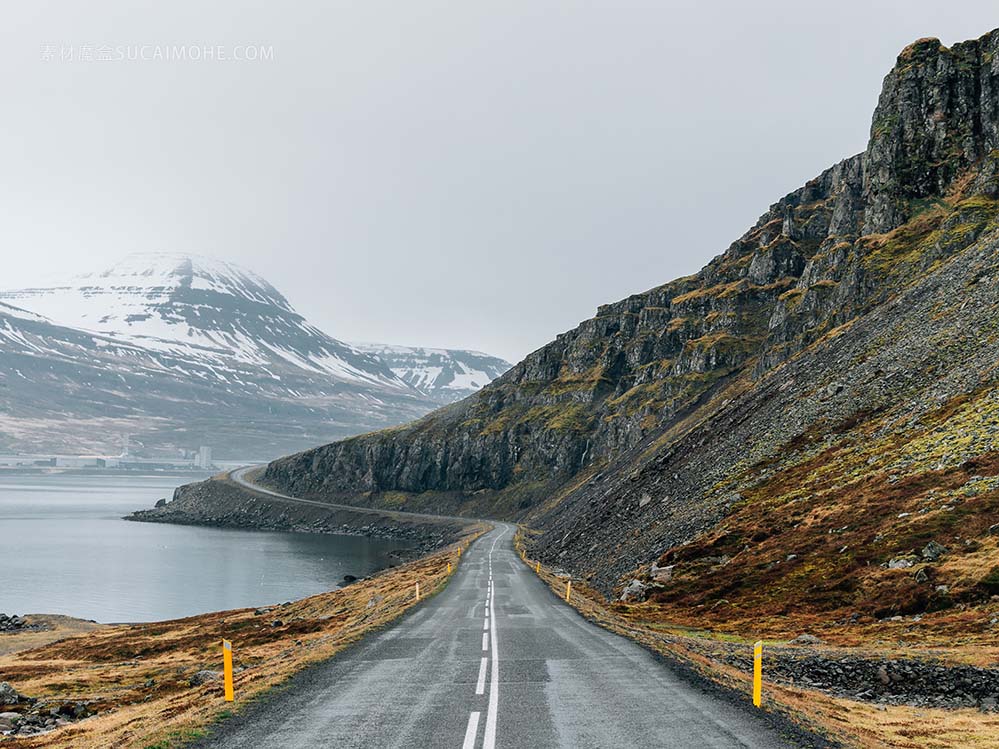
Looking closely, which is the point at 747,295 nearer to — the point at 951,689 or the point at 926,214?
the point at 926,214

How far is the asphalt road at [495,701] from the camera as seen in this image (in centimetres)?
1324

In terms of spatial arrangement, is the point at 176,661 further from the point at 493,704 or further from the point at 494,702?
the point at 493,704

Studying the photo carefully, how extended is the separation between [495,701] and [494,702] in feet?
0.32

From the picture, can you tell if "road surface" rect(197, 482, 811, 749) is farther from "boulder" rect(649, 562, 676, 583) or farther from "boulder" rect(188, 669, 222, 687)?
"boulder" rect(649, 562, 676, 583)

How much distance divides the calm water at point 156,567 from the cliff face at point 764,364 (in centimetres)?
3507

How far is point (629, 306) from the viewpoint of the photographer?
177 metres

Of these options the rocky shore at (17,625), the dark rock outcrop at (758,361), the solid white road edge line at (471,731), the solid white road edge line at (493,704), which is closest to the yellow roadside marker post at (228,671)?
the solid white road edge line at (471,731)

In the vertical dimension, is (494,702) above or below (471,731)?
below

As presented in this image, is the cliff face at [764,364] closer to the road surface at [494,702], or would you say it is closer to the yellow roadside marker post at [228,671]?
the road surface at [494,702]

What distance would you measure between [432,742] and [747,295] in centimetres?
13075

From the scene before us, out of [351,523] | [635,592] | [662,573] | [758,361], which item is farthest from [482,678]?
[351,523]

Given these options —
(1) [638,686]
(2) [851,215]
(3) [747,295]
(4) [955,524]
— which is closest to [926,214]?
(2) [851,215]

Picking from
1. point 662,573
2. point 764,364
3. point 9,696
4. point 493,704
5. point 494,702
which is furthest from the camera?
point 764,364

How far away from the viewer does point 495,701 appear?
1598 cm
